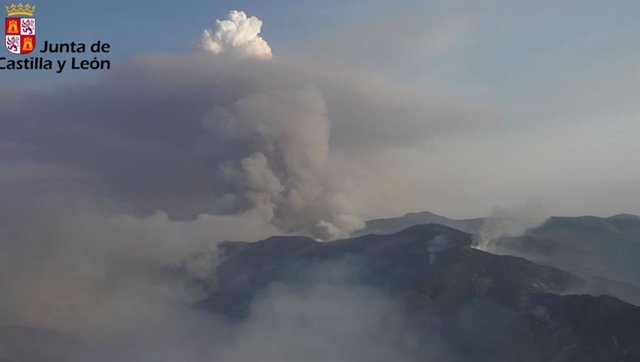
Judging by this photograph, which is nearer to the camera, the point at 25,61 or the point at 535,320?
the point at 25,61

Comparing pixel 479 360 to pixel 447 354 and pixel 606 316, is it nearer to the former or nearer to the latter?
pixel 447 354

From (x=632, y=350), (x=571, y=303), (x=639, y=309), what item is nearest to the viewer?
(x=632, y=350)

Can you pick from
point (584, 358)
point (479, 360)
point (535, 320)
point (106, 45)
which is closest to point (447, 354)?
point (479, 360)

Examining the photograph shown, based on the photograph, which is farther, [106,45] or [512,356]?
[512,356]

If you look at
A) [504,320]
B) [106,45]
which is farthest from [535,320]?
[106,45]

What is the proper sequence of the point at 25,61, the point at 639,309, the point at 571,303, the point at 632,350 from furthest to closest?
1. the point at 571,303
2. the point at 639,309
3. the point at 632,350
4. the point at 25,61

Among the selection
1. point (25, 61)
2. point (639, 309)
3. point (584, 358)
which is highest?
point (25, 61)

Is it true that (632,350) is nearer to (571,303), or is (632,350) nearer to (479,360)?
(571,303)

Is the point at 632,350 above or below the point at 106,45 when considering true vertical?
below

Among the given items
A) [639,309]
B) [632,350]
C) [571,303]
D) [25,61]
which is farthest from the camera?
[571,303]
